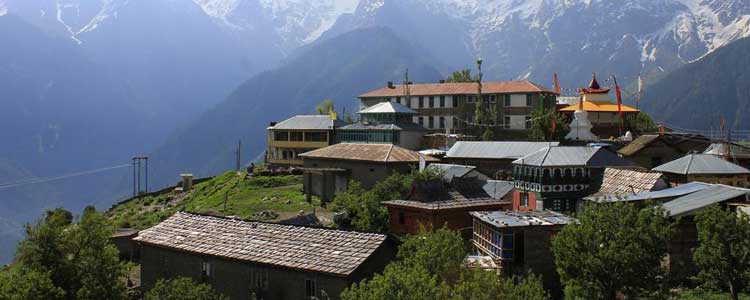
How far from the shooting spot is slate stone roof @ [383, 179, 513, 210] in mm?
46500

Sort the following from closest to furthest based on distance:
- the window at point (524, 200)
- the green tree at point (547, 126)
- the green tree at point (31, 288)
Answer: the green tree at point (31, 288)
the window at point (524, 200)
the green tree at point (547, 126)

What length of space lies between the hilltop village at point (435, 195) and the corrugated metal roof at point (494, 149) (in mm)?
157

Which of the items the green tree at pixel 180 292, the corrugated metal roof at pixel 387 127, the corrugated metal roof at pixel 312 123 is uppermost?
the corrugated metal roof at pixel 312 123

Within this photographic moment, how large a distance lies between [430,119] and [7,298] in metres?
59.7

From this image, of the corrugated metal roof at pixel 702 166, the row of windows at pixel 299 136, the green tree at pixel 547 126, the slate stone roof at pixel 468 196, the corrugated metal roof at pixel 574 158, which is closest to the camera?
the slate stone roof at pixel 468 196

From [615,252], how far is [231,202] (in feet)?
135

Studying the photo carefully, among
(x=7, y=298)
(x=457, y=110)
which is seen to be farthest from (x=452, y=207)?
(x=457, y=110)

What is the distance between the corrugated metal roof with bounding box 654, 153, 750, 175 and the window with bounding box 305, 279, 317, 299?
27.6 metres

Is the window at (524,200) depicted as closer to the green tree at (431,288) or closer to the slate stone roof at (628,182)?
the slate stone roof at (628,182)

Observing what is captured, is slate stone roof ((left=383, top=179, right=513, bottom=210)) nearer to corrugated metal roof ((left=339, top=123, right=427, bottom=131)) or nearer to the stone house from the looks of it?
the stone house

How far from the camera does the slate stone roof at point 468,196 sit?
46.5 m

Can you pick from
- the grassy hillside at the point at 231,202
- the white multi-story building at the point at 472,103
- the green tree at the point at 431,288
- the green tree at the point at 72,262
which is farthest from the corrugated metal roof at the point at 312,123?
the green tree at the point at 431,288

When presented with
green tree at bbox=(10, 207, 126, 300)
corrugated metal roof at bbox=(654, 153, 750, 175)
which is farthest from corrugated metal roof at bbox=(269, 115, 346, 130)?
green tree at bbox=(10, 207, 126, 300)

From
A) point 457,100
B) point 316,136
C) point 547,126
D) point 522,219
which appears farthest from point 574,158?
point 316,136
